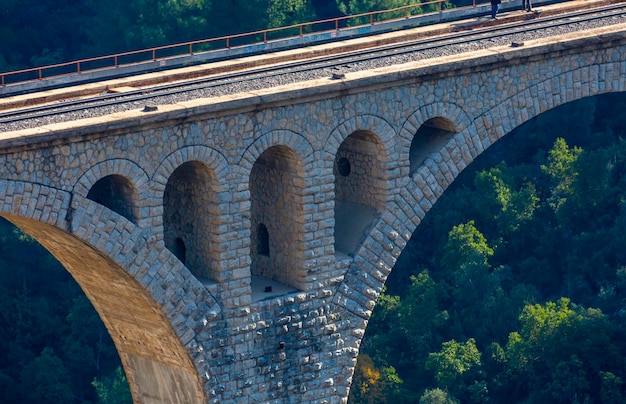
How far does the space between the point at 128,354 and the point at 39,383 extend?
24.4 metres

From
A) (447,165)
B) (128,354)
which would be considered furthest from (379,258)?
(128,354)

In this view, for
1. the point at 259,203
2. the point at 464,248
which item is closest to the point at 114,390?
the point at 464,248

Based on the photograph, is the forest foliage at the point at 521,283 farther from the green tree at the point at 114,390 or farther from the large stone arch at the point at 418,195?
the large stone arch at the point at 418,195

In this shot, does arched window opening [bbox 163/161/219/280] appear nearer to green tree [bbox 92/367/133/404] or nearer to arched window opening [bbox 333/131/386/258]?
arched window opening [bbox 333/131/386/258]

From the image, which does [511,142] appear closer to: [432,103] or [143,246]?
[432,103]

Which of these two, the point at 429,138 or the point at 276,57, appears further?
the point at 276,57

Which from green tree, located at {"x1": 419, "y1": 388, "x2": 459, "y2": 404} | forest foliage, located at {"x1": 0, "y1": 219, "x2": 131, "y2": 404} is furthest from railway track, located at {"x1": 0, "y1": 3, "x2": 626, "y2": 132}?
forest foliage, located at {"x1": 0, "y1": 219, "x2": 131, "y2": 404}

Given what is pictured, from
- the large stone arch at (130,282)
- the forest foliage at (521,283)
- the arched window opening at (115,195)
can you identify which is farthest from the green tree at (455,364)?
the arched window opening at (115,195)

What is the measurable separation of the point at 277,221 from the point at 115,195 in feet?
12.1

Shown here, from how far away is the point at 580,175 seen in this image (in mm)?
61844

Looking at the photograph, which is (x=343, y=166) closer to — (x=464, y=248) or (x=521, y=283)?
(x=464, y=248)

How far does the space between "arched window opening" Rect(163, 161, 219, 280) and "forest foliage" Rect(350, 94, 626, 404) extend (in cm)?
2376

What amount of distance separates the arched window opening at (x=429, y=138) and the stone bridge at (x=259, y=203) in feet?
0.14

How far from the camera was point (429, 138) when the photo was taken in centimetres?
3744
